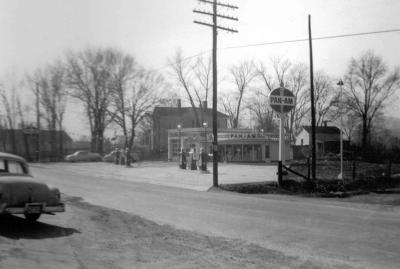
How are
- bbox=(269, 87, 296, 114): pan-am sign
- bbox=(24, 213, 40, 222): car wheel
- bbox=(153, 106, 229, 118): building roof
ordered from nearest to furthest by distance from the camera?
bbox=(24, 213, 40, 222): car wheel
bbox=(269, 87, 296, 114): pan-am sign
bbox=(153, 106, 229, 118): building roof

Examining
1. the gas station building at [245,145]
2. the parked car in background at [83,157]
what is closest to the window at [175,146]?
the gas station building at [245,145]

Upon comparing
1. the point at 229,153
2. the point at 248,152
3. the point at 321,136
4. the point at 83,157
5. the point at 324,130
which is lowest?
the point at 83,157

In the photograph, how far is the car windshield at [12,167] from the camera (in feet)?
37.2

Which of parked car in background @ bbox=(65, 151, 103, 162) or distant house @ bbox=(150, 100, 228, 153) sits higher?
distant house @ bbox=(150, 100, 228, 153)

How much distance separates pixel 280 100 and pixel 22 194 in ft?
54.8

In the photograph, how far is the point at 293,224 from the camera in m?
11.8

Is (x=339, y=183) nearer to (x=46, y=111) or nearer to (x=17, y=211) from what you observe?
(x=17, y=211)

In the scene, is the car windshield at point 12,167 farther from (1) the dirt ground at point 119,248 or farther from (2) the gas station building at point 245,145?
(2) the gas station building at point 245,145

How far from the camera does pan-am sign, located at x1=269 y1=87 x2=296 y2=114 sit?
81.2 feet

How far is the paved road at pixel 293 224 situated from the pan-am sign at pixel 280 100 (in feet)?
26.3

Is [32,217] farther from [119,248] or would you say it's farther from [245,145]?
[245,145]

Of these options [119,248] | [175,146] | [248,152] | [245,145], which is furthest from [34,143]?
[119,248]

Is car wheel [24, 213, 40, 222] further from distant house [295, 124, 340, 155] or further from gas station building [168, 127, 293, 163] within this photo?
Result: distant house [295, 124, 340, 155]

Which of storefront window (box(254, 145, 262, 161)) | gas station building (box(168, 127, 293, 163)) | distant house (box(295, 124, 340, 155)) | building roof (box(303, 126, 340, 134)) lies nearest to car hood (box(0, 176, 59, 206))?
gas station building (box(168, 127, 293, 163))
